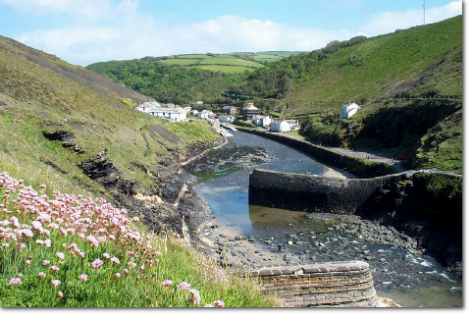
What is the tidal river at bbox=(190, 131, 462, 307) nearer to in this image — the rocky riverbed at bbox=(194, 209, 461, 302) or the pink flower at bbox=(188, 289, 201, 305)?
the rocky riverbed at bbox=(194, 209, 461, 302)

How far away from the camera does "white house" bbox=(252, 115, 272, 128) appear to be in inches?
4365

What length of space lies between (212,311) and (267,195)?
3195 centimetres

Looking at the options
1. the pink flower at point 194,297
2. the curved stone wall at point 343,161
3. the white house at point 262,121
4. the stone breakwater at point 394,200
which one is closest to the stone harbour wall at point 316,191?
the stone breakwater at point 394,200

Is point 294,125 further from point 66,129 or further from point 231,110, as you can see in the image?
point 66,129

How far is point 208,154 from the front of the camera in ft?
220

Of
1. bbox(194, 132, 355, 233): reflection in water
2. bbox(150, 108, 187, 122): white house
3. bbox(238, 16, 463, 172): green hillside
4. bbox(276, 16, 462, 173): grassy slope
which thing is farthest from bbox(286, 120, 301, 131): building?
bbox(150, 108, 187, 122): white house

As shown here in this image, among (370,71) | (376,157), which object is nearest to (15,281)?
(376,157)

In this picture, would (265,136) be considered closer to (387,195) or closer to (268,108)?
(268,108)

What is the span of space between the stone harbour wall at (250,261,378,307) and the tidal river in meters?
8.22

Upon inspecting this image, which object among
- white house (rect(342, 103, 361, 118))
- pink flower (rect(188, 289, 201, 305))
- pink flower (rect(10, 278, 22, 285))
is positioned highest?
white house (rect(342, 103, 361, 118))

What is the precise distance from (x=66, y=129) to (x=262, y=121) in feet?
279

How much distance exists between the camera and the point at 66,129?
3070 centimetres

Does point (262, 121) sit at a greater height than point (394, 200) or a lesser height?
greater

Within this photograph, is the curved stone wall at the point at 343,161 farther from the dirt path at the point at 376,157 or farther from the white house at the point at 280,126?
the white house at the point at 280,126
